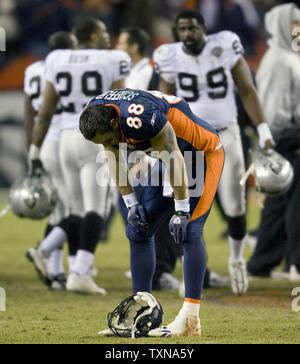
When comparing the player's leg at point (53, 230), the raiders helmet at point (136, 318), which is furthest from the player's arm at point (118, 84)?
the raiders helmet at point (136, 318)

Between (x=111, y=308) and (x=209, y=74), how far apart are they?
5.57 ft

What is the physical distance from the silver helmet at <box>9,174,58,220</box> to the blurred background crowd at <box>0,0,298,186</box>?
683 centimetres

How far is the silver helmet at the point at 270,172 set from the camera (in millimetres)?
5543

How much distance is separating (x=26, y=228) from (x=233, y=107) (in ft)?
17.1

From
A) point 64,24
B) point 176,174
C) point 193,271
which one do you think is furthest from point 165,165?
point 64,24

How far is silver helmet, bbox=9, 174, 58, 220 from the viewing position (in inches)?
228

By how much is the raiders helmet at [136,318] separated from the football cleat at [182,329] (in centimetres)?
5

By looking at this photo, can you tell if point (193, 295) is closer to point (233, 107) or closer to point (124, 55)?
point (233, 107)

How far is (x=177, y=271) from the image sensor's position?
269 inches

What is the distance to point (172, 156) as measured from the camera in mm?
3797

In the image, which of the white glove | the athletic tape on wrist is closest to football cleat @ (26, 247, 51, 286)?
the athletic tape on wrist

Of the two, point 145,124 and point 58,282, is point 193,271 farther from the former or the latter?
point 58,282

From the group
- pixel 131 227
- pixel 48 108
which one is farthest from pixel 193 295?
pixel 48 108

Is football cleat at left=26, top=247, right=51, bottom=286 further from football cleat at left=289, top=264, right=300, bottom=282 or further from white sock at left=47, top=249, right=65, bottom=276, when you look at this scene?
football cleat at left=289, top=264, right=300, bottom=282
